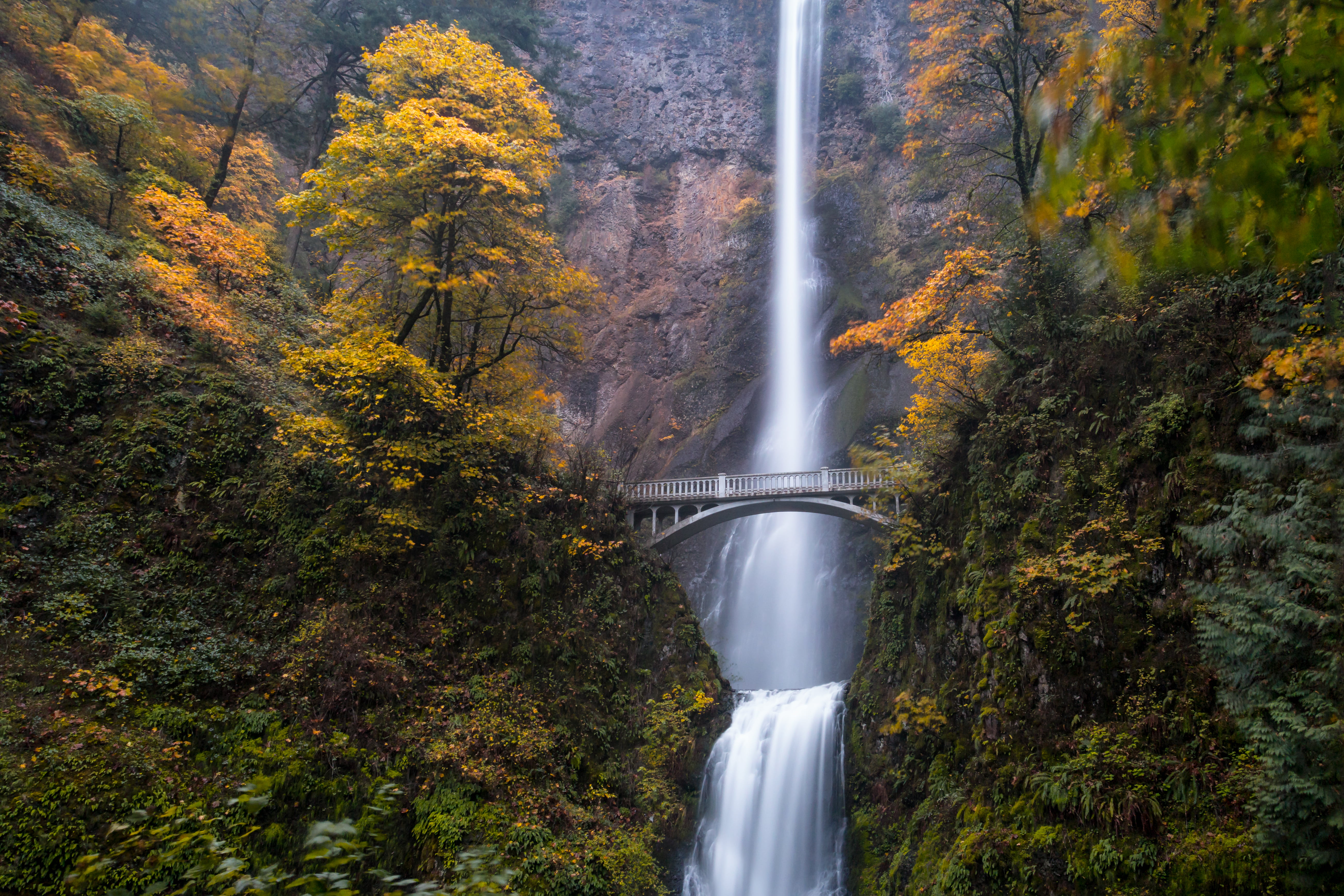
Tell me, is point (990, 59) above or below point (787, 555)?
above

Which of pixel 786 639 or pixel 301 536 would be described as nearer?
pixel 301 536

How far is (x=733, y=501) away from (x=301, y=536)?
12.9 meters

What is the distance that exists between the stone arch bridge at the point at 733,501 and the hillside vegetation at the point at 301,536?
172 inches

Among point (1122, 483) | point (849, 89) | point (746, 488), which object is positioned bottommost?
point (1122, 483)

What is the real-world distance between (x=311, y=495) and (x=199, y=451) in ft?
5.76

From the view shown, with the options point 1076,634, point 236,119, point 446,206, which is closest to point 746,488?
point 446,206

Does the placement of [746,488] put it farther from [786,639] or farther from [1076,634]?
[1076,634]

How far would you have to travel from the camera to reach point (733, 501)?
21.3 m

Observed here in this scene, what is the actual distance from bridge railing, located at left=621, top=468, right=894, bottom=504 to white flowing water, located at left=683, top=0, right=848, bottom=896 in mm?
5216

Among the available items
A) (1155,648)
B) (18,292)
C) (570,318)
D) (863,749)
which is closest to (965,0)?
(570,318)

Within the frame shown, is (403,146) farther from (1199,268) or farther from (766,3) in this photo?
(766,3)

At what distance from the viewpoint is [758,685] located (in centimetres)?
2802

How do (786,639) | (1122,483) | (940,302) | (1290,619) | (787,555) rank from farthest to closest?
(787,555), (786,639), (940,302), (1122,483), (1290,619)

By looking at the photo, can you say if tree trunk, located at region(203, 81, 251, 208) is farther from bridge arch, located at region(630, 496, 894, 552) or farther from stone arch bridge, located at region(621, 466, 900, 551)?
bridge arch, located at region(630, 496, 894, 552)
